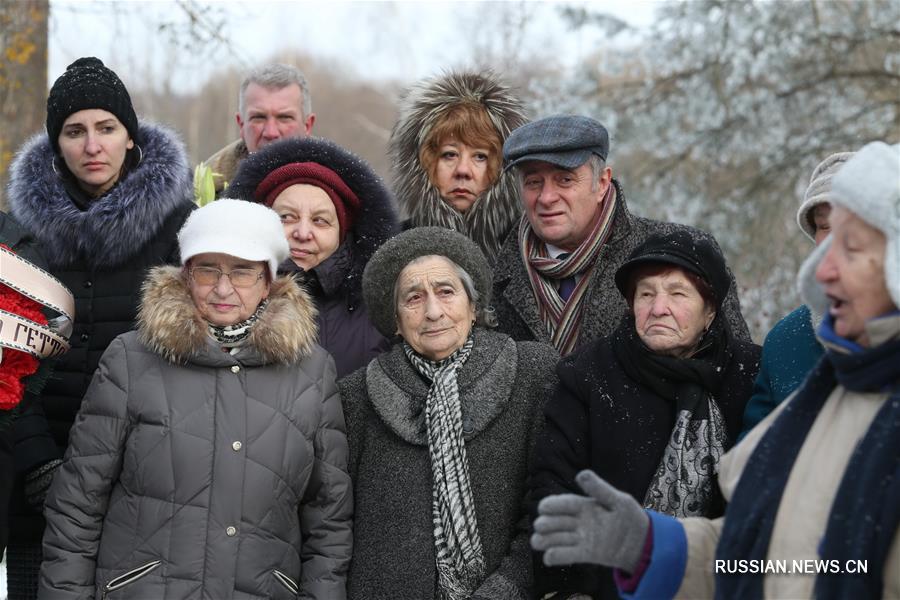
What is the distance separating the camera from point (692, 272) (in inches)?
132

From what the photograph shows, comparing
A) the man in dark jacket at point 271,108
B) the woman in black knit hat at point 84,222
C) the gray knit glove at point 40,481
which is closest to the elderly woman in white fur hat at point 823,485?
the gray knit glove at point 40,481

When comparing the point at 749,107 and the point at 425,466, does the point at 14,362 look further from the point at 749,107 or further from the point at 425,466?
the point at 749,107

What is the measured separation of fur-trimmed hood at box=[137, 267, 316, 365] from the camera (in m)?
3.34

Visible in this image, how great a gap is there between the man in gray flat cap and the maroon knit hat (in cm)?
66

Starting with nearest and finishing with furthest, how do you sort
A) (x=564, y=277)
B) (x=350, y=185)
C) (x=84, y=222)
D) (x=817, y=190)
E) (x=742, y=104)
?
(x=817, y=190) → (x=84, y=222) → (x=564, y=277) → (x=350, y=185) → (x=742, y=104)

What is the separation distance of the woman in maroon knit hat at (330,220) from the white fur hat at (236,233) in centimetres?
43

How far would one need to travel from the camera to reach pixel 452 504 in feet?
A: 11.1

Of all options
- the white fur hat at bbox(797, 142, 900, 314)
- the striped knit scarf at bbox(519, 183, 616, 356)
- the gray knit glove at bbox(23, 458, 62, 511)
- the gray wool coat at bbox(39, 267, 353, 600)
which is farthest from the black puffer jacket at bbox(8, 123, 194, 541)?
the white fur hat at bbox(797, 142, 900, 314)

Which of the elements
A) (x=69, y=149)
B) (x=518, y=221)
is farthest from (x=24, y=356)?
(x=518, y=221)

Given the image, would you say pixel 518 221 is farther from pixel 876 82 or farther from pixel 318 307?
pixel 876 82

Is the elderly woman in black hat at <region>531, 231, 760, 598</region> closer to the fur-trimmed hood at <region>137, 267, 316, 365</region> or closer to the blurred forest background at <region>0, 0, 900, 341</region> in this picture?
the fur-trimmed hood at <region>137, 267, 316, 365</region>

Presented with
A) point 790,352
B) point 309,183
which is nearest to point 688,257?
point 790,352

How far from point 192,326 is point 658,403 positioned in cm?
149

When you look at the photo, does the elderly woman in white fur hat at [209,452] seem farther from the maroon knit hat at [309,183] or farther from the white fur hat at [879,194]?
the white fur hat at [879,194]
